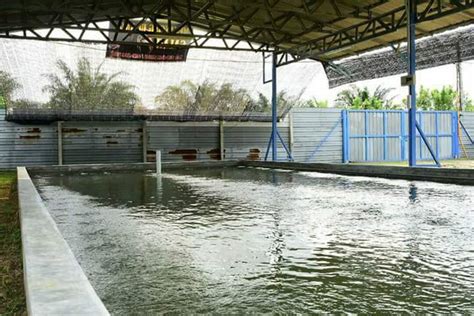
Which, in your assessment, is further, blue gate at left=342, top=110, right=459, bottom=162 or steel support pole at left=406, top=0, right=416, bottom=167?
blue gate at left=342, top=110, right=459, bottom=162

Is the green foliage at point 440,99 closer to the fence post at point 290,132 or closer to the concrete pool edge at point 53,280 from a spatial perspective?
the fence post at point 290,132

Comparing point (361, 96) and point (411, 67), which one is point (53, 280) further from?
point (361, 96)

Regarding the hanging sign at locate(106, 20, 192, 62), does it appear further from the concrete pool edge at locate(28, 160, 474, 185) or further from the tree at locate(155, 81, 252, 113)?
the concrete pool edge at locate(28, 160, 474, 185)

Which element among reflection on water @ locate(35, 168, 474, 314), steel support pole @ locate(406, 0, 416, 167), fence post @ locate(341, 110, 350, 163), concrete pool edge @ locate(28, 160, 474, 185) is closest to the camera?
reflection on water @ locate(35, 168, 474, 314)

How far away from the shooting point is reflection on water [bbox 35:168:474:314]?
2.24 metres

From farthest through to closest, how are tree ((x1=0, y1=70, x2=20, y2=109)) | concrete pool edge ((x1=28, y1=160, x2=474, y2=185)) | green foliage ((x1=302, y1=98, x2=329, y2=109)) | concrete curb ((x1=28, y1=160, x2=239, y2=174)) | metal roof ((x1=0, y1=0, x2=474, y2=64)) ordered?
green foliage ((x1=302, y1=98, x2=329, y2=109))
concrete curb ((x1=28, y1=160, x2=239, y2=174))
tree ((x1=0, y1=70, x2=20, y2=109))
metal roof ((x1=0, y1=0, x2=474, y2=64))
concrete pool edge ((x1=28, y1=160, x2=474, y2=185))

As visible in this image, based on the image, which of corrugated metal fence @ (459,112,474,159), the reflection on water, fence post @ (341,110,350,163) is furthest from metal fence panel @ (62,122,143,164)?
corrugated metal fence @ (459,112,474,159)

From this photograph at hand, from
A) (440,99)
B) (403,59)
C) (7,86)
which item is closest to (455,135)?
(403,59)

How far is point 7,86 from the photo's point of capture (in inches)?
512

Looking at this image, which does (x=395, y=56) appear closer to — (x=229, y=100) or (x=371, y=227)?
(x=229, y=100)

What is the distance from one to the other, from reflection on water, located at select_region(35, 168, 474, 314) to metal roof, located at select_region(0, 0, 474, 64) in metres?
5.95

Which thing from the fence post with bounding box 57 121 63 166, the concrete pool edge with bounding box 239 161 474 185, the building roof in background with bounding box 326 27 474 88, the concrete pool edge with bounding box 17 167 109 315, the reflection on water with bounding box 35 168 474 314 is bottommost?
the reflection on water with bounding box 35 168 474 314

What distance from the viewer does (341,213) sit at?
487 cm

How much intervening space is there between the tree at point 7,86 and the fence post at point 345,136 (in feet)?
36.4
